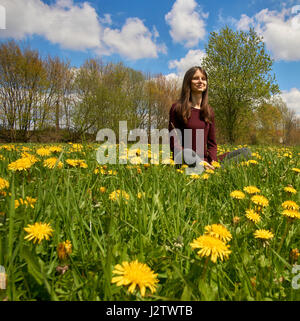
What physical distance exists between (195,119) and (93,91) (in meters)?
15.4

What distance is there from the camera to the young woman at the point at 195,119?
3.57 m

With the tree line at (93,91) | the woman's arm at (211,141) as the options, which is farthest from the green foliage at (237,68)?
the woman's arm at (211,141)

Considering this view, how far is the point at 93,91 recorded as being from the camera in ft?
57.1

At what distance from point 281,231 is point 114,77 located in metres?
19.4

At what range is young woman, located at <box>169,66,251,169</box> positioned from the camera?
357cm

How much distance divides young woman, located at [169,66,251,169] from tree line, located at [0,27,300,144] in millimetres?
11875

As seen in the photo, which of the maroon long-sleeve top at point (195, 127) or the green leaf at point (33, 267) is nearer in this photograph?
the green leaf at point (33, 267)

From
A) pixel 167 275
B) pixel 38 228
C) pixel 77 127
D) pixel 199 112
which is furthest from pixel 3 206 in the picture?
pixel 77 127

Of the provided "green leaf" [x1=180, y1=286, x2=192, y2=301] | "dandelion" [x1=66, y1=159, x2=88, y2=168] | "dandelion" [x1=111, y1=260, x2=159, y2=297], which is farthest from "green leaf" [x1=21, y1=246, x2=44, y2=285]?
"dandelion" [x1=66, y1=159, x2=88, y2=168]

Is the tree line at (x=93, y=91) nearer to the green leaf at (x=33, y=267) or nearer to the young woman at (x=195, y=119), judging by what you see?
the young woman at (x=195, y=119)

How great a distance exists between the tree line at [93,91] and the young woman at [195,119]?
468 inches

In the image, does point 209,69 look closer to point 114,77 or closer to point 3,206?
point 114,77

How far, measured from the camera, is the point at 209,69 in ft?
57.9

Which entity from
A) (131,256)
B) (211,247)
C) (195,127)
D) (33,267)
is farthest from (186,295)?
(195,127)
